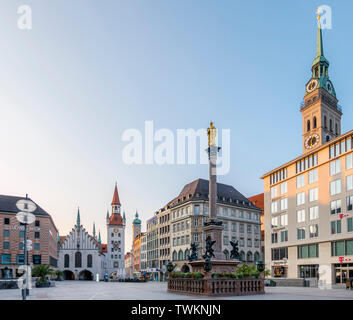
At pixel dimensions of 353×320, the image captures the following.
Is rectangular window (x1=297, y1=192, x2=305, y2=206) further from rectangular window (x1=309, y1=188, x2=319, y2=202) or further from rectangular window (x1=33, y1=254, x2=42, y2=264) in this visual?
rectangular window (x1=33, y1=254, x2=42, y2=264)

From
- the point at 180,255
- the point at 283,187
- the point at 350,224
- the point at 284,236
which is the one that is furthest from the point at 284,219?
the point at 180,255

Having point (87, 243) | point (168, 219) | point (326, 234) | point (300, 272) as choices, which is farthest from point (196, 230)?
point (87, 243)

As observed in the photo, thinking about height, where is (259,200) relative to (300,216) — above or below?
above

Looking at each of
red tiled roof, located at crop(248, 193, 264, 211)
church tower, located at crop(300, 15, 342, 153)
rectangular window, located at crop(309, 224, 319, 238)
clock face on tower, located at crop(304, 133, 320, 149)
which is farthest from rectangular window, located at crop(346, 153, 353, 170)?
red tiled roof, located at crop(248, 193, 264, 211)

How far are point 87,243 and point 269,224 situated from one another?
65.0m

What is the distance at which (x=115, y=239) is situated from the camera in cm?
14038

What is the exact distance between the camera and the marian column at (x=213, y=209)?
107 feet

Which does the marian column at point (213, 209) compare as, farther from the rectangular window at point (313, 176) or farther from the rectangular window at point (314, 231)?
the rectangular window at point (314, 231)

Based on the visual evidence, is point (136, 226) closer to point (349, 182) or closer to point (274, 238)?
point (274, 238)

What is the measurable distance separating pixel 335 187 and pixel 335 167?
8.39ft

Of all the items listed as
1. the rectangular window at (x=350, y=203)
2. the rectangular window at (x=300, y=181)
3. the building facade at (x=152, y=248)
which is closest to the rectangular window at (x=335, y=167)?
the rectangular window at (x=350, y=203)

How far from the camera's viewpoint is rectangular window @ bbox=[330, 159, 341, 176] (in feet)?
167
